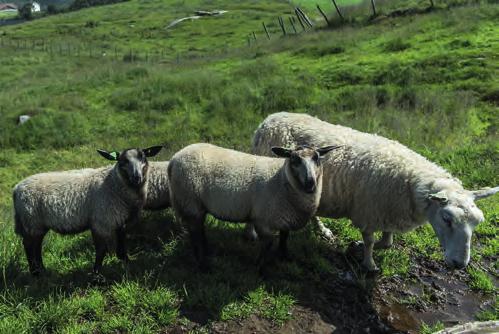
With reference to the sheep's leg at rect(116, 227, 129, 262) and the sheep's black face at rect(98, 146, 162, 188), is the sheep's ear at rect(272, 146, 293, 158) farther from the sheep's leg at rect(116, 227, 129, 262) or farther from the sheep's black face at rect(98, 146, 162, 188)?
the sheep's leg at rect(116, 227, 129, 262)

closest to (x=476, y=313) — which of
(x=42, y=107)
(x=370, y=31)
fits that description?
(x=42, y=107)

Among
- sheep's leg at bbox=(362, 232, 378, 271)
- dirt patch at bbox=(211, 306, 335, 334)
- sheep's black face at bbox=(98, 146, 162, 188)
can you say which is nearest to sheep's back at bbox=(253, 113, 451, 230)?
sheep's leg at bbox=(362, 232, 378, 271)

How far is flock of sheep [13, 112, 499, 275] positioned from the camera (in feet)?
17.4

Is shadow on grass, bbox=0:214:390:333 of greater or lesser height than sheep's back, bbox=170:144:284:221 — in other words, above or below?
below

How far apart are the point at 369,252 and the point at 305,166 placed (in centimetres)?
176

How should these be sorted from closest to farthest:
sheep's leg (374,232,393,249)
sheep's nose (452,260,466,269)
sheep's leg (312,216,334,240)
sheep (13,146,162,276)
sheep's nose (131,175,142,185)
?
1. sheep's nose (452,260,466,269)
2. sheep's nose (131,175,142,185)
3. sheep (13,146,162,276)
4. sheep's leg (374,232,393,249)
5. sheep's leg (312,216,334,240)

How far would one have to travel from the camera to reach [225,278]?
539 cm

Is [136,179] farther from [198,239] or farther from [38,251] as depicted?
[38,251]

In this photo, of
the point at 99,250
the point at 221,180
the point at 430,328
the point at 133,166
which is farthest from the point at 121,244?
the point at 430,328

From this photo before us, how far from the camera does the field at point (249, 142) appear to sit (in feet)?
16.3

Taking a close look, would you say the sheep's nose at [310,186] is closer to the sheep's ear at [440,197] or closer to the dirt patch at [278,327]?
the sheep's ear at [440,197]

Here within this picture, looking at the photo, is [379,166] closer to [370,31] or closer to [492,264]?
[492,264]

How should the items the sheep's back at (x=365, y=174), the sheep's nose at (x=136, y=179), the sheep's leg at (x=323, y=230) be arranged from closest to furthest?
the sheep's nose at (x=136, y=179) < the sheep's back at (x=365, y=174) < the sheep's leg at (x=323, y=230)

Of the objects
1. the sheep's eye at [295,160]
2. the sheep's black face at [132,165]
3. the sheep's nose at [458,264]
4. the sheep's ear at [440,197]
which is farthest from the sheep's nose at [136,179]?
the sheep's nose at [458,264]
